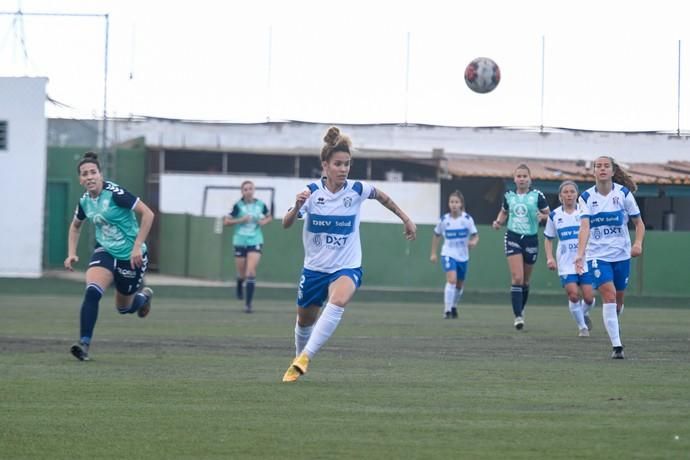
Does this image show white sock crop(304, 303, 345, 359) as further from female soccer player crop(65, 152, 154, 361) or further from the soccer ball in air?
the soccer ball in air

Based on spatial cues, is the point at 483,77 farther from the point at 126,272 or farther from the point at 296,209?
the point at 296,209

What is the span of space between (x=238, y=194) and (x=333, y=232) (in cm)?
2950

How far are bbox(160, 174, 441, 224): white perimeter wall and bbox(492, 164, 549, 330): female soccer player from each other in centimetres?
2108

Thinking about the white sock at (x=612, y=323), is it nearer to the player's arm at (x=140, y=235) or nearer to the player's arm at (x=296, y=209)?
the player's arm at (x=296, y=209)

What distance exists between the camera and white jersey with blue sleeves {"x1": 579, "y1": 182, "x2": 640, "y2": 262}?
14883 mm

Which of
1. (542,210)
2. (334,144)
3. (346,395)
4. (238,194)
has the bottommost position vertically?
(346,395)

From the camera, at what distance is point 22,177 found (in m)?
36.2

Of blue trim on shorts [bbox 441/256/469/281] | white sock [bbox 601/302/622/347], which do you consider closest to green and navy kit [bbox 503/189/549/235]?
blue trim on shorts [bbox 441/256/469/281]

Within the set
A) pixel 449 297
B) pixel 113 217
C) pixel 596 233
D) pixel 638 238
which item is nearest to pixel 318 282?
pixel 113 217

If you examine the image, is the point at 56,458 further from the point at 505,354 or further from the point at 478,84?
the point at 478,84

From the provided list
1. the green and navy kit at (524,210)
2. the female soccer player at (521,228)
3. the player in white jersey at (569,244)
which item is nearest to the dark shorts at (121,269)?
the player in white jersey at (569,244)

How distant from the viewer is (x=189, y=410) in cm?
963

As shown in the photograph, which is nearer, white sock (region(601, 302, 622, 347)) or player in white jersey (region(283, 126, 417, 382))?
player in white jersey (region(283, 126, 417, 382))

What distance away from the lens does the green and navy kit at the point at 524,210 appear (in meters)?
19.9
